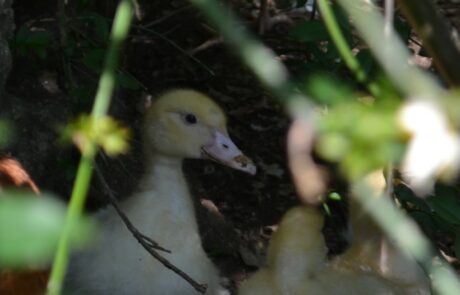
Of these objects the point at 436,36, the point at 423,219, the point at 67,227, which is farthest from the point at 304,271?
the point at 67,227

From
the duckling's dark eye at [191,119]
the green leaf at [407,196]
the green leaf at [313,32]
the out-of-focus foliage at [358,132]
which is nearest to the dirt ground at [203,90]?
the duckling's dark eye at [191,119]

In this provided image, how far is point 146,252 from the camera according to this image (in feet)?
11.4

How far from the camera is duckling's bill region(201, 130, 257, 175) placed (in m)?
3.74

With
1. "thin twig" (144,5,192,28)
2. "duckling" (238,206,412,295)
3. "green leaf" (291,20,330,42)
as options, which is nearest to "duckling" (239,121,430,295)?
"duckling" (238,206,412,295)

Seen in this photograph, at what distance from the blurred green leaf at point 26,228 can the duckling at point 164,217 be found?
8.33 feet

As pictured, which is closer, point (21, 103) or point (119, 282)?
point (119, 282)

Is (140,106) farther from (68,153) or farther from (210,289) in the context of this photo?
(210,289)

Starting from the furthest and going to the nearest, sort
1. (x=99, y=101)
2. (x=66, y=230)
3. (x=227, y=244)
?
(x=227, y=244), (x=99, y=101), (x=66, y=230)

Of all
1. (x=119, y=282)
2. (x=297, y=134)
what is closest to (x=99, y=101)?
(x=297, y=134)

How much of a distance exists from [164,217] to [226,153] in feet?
1.13

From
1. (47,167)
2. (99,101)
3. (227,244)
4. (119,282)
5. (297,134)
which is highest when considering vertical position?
(99,101)

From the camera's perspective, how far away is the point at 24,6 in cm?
542

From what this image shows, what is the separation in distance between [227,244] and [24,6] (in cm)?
163

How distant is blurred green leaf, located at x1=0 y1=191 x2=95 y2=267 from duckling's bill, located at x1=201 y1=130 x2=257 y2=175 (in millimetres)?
2897
